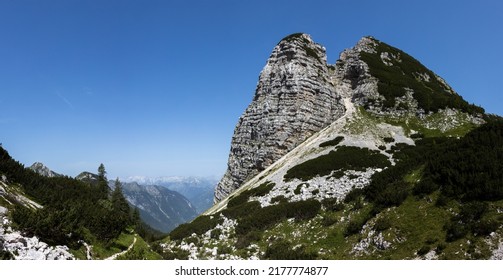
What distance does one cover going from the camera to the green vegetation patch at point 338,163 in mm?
40469

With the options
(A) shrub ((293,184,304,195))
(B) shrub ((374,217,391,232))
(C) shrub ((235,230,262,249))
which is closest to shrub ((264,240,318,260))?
(C) shrub ((235,230,262,249))

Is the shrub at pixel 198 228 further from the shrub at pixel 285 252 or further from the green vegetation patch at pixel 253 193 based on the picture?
the shrub at pixel 285 252

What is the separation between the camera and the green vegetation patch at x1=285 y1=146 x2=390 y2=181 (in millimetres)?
40469

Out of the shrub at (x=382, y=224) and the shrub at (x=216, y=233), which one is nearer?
the shrub at (x=382, y=224)

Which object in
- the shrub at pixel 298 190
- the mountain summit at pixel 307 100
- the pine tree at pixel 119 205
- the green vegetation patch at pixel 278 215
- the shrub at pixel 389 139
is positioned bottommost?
→ the pine tree at pixel 119 205

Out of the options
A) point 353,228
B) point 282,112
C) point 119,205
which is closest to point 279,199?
point 353,228

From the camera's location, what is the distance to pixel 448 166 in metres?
22.5

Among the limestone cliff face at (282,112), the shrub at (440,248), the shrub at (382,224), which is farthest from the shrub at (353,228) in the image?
the limestone cliff face at (282,112)

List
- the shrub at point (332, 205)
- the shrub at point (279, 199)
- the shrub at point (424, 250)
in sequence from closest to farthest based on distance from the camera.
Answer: the shrub at point (424, 250) < the shrub at point (332, 205) < the shrub at point (279, 199)

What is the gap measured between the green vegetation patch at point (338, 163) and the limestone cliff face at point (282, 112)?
60.7ft

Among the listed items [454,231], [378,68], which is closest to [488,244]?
[454,231]

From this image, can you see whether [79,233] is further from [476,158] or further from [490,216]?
[476,158]

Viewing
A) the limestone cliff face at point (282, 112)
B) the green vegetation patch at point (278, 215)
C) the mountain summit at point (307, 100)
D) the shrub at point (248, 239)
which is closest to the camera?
the shrub at point (248, 239)

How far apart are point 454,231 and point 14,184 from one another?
2681 cm
